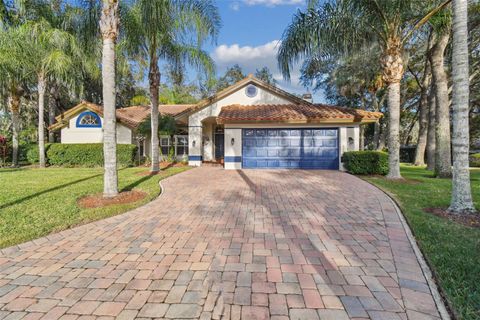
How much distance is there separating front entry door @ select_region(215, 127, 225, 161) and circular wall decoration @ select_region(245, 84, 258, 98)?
350cm

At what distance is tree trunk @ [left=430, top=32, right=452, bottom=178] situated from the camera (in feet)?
36.4

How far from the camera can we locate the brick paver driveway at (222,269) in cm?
244

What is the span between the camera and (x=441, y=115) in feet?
38.3

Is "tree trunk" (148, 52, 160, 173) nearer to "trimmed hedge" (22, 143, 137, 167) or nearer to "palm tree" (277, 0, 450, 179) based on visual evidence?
"trimmed hedge" (22, 143, 137, 167)

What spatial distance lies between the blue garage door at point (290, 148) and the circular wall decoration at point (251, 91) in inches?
160

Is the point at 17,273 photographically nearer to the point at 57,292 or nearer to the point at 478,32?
the point at 57,292

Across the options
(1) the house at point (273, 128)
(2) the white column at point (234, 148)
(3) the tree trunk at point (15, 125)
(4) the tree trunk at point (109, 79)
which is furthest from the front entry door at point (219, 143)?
(3) the tree trunk at point (15, 125)

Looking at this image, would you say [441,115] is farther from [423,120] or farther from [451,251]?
[451,251]

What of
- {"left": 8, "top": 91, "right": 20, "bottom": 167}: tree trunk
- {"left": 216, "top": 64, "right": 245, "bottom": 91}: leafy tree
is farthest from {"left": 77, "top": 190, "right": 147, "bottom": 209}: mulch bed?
{"left": 216, "top": 64, "right": 245, "bottom": 91}: leafy tree

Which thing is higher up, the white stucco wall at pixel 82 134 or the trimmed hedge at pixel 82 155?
the white stucco wall at pixel 82 134

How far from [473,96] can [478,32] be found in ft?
26.7

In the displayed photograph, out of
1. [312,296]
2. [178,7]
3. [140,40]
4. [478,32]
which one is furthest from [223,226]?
[478,32]

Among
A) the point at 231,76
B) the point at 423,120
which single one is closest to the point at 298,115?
the point at 423,120

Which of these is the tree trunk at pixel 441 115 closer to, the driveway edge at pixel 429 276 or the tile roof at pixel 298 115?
the tile roof at pixel 298 115
